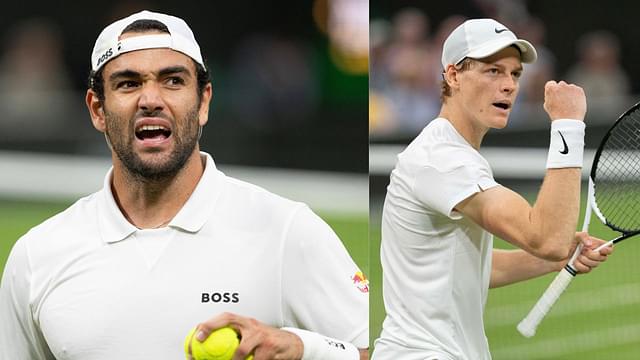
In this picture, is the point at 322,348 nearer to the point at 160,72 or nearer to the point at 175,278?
the point at 175,278

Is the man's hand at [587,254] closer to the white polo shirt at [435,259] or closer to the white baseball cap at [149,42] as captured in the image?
the white polo shirt at [435,259]

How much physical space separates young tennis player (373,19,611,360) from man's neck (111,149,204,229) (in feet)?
1.53

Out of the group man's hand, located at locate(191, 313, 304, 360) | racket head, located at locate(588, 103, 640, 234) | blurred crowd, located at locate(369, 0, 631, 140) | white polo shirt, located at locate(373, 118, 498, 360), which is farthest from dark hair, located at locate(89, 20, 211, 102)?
blurred crowd, located at locate(369, 0, 631, 140)

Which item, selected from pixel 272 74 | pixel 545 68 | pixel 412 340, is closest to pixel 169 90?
pixel 412 340

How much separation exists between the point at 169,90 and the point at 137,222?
0.31m

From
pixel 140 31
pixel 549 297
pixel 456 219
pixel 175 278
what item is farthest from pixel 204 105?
pixel 549 297

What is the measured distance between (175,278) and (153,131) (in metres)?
0.32

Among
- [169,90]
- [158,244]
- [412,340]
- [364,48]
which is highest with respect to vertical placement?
[169,90]

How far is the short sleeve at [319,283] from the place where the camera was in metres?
2.95

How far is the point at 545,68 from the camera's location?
8688 millimetres

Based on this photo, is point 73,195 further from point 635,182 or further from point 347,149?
point 635,182

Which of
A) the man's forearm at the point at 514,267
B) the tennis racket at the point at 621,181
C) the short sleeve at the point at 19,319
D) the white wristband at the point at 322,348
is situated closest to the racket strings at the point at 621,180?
the tennis racket at the point at 621,181

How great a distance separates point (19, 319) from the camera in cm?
316

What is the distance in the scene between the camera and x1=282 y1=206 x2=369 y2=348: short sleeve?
2953mm
